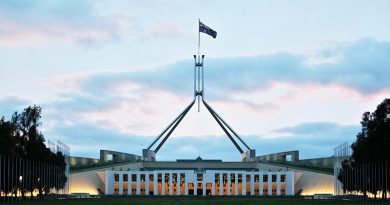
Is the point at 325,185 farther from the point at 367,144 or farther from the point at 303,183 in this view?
the point at 367,144

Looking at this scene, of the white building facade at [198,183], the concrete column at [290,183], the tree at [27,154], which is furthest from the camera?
the white building facade at [198,183]

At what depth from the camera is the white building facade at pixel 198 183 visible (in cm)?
10388

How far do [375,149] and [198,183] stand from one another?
161ft

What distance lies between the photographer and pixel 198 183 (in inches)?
4094

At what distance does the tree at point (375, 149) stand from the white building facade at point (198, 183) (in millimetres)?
39216

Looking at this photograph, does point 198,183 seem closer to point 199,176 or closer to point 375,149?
point 199,176

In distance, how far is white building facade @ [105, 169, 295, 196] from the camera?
341ft

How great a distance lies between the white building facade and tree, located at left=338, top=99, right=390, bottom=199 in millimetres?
39216

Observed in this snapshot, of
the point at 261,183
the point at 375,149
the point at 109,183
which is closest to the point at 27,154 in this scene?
the point at 375,149

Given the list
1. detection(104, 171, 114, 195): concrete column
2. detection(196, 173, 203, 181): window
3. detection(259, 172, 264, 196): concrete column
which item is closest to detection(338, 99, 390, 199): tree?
detection(259, 172, 264, 196): concrete column

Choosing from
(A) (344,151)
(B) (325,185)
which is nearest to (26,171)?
(A) (344,151)

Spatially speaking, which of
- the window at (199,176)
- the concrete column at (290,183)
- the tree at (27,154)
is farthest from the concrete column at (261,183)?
the tree at (27,154)

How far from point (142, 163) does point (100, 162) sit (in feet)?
28.7

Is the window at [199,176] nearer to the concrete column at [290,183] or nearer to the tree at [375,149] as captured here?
the concrete column at [290,183]
